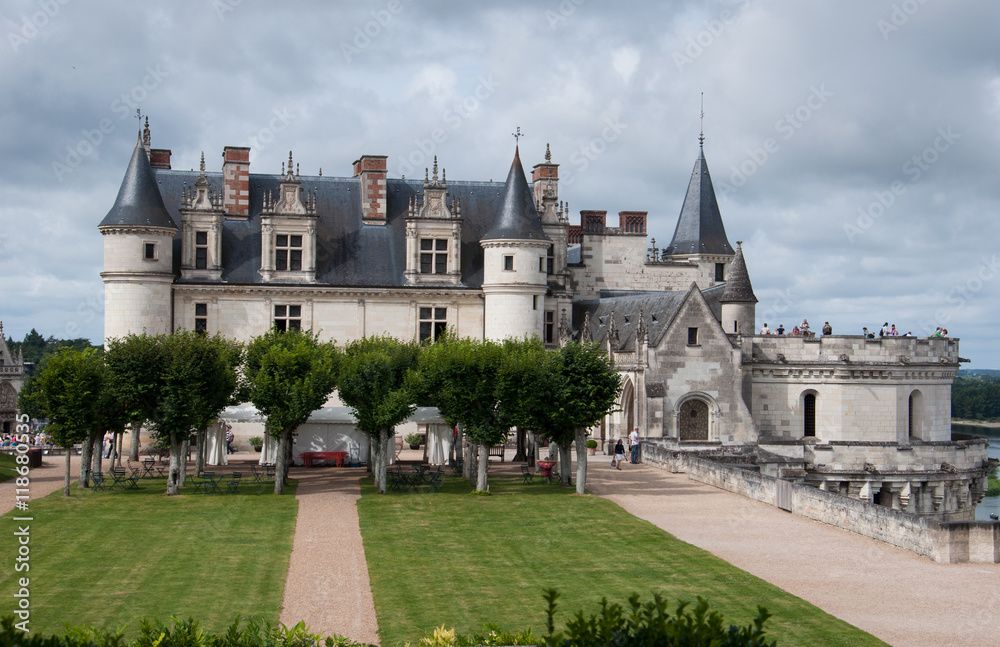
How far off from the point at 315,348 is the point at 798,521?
1522 centimetres

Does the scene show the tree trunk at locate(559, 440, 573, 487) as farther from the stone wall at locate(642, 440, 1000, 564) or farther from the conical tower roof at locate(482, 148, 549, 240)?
the conical tower roof at locate(482, 148, 549, 240)

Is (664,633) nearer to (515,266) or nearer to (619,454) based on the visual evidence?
(619,454)

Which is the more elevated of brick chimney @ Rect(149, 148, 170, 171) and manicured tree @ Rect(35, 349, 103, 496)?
brick chimney @ Rect(149, 148, 170, 171)

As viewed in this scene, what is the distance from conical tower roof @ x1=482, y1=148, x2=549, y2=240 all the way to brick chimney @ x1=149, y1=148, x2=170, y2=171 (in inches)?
586

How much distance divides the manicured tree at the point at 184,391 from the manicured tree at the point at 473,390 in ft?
19.0

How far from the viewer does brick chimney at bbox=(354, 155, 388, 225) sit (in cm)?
4612

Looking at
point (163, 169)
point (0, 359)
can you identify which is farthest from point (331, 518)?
point (0, 359)

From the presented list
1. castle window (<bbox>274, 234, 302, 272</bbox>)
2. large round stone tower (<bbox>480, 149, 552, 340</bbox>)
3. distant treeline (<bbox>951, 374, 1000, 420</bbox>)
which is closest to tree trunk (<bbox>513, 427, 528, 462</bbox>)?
large round stone tower (<bbox>480, 149, 552, 340</bbox>)

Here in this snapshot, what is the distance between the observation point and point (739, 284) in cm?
4316

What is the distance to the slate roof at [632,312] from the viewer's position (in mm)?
40938

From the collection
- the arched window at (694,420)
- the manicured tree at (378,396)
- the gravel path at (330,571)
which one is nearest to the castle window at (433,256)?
the arched window at (694,420)

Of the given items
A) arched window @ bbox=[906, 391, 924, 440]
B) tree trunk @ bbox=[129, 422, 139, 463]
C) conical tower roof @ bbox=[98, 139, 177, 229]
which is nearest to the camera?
tree trunk @ bbox=[129, 422, 139, 463]

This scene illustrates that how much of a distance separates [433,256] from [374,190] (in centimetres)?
406

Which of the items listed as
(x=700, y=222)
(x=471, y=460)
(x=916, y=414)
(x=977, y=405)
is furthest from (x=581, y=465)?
(x=977, y=405)
